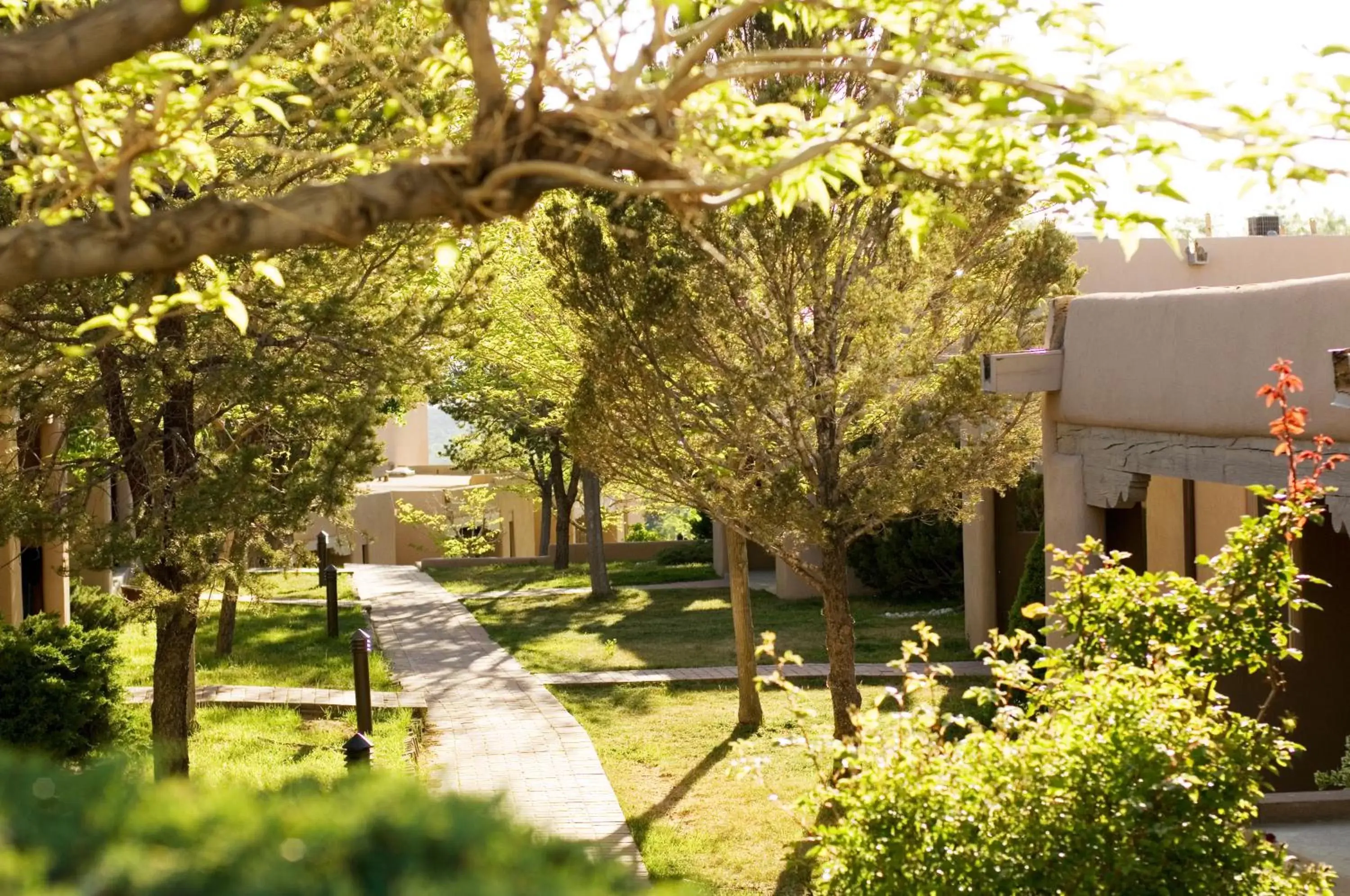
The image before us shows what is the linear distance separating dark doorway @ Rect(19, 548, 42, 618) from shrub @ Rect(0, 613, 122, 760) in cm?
578

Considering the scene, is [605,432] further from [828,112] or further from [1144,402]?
[828,112]

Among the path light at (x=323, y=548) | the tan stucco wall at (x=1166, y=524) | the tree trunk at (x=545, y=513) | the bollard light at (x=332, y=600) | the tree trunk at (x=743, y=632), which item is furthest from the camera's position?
the tree trunk at (x=545, y=513)

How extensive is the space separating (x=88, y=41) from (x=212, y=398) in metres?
6.33

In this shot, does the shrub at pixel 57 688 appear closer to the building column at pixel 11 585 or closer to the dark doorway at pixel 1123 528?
the building column at pixel 11 585

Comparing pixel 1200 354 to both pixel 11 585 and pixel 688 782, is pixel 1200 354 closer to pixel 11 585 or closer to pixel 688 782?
pixel 688 782

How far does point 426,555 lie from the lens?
3947 cm

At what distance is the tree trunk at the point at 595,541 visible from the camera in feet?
79.3

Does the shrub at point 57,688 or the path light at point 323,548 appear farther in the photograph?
the path light at point 323,548

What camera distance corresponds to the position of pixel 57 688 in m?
10.3

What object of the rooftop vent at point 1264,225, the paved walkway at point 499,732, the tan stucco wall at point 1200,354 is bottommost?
the paved walkway at point 499,732

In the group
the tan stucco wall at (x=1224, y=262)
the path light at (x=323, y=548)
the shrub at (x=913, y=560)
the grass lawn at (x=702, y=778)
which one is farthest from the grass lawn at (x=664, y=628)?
the tan stucco wall at (x=1224, y=262)

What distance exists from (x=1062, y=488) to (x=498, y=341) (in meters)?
9.46

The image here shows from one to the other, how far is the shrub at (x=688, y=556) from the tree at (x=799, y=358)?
62.5 ft

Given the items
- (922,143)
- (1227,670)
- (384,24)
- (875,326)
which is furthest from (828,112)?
(875,326)
